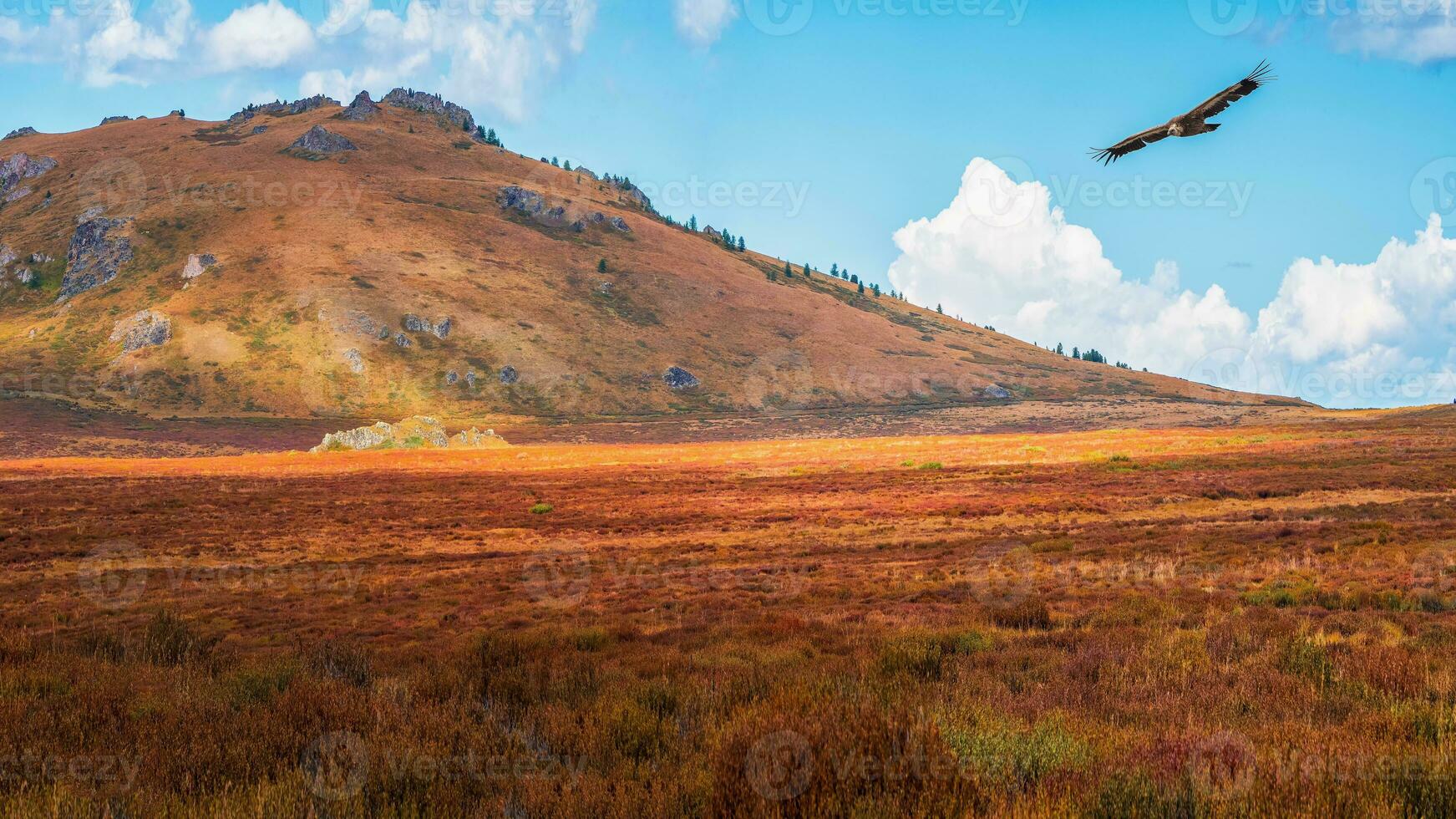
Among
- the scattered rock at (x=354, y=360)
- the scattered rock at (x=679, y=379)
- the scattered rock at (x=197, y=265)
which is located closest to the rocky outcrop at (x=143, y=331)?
the scattered rock at (x=197, y=265)

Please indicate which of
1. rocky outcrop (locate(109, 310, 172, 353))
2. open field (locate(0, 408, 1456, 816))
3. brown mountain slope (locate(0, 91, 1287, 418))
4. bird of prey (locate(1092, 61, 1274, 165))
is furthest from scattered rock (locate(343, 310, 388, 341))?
bird of prey (locate(1092, 61, 1274, 165))

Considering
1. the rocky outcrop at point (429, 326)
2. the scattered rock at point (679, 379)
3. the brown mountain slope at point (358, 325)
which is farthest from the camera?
the scattered rock at point (679, 379)

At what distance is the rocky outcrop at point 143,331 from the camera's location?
5384 inches

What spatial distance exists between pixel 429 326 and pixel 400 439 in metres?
83.5

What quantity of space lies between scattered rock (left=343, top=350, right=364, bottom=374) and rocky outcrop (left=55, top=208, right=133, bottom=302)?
59.0m

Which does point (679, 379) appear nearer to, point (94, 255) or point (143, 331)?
point (143, 331)

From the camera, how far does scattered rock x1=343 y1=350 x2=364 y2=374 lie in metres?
140

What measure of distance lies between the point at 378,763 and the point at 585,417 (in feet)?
462

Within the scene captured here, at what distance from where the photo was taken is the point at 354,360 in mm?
141875

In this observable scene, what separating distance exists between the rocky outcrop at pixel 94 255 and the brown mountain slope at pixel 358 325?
18.8 inches

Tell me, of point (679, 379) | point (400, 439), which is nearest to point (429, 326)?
point (679, 379)

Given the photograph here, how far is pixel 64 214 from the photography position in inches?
7111

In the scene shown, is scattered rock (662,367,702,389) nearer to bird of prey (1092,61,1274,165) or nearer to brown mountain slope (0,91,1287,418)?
brown mountain slope (0,91,1287,418)

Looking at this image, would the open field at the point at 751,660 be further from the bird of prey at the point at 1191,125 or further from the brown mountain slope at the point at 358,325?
the brown mountain slope at the point at 358,325
